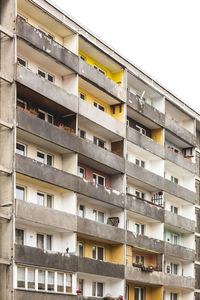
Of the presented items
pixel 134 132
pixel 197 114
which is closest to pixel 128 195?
pixel 134 132

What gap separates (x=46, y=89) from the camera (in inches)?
1508

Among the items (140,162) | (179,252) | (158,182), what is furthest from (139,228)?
(140,162)

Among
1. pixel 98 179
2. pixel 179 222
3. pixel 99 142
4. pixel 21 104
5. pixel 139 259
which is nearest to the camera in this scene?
pixel 21 104

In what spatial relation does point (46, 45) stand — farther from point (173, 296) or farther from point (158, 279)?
point (173, 296)

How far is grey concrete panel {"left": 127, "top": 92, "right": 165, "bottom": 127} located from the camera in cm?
4776

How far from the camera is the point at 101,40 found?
45.6 meters

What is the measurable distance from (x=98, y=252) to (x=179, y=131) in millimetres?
15749

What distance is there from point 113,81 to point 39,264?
15825 mm

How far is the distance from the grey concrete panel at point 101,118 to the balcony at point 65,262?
944 centimetres

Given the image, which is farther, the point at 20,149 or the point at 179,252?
the point at 179,252

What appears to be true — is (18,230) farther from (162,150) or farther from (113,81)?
(162,150)

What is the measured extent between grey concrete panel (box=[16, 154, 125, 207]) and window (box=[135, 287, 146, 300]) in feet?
25.8

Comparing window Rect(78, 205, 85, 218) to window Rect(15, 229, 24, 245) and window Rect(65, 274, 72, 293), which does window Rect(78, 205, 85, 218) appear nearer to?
window Rect(65, 274, 72, 293)

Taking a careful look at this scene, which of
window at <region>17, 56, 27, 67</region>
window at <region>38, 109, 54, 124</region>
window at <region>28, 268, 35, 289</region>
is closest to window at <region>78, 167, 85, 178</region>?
window at <region>38, 109, 54, 124</region>
